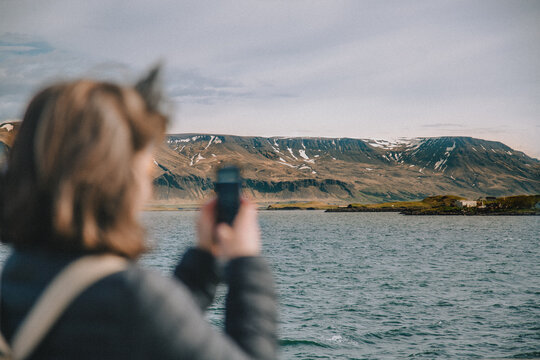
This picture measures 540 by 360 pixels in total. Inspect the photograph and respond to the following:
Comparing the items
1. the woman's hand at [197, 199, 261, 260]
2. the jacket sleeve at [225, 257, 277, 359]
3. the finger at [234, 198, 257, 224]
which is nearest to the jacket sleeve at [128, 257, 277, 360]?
the jacket sleeve at [225, 257, 277, 359]

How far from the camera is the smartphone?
1839 millimetres

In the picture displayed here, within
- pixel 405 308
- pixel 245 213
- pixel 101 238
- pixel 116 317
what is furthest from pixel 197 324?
pixel 405 308

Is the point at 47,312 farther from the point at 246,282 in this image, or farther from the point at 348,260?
the point at 348,260

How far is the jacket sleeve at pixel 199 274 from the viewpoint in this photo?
1975 mm

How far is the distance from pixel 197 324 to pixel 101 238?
41cm

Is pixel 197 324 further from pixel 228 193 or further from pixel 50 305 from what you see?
pixel 228 193

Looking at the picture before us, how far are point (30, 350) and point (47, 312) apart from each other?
14cm

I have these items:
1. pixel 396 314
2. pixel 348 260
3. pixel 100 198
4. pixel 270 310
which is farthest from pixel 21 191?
pixel 348 260

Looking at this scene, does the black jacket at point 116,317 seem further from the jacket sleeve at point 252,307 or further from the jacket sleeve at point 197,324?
the jacket sleeve at point 252,307

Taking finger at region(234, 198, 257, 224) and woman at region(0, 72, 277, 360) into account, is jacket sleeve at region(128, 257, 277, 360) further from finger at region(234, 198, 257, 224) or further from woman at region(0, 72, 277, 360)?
finger at region(234, 198, 257, 224)

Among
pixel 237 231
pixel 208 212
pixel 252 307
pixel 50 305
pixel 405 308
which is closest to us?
pixel 50 305

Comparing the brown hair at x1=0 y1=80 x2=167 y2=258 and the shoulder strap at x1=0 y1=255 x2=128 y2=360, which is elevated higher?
the brown hair at x1=0 y1=80 x2=167 y2=258

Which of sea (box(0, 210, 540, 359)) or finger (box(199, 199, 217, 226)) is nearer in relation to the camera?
finger (box(199, 199, 217, 226))

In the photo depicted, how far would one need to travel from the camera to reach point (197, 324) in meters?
1.35
